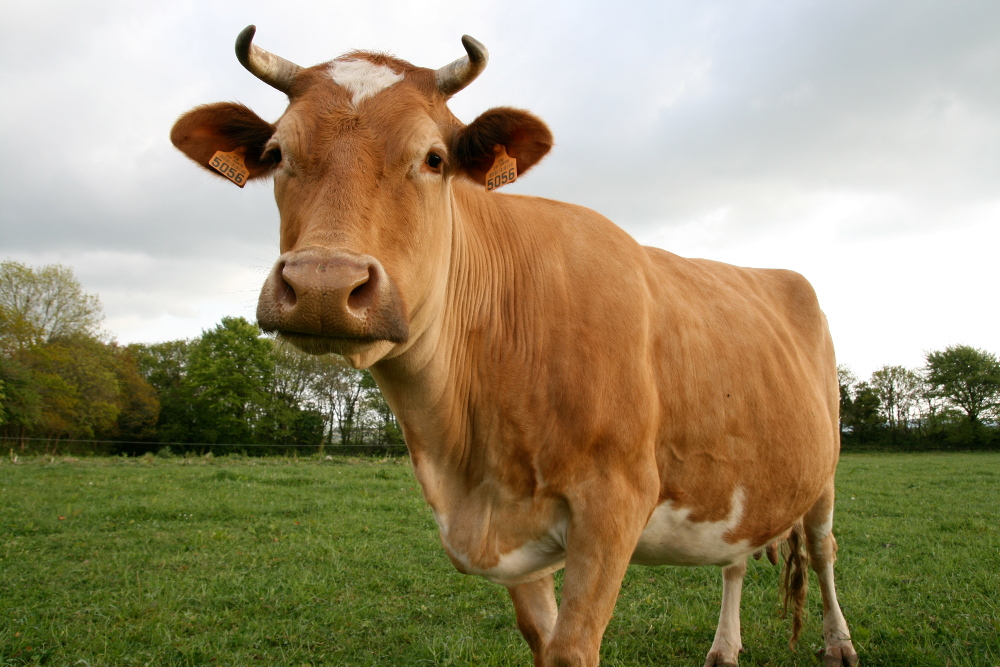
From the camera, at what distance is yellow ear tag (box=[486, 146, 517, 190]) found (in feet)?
9.66

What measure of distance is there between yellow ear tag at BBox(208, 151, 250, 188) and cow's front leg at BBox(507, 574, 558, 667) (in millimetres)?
2685

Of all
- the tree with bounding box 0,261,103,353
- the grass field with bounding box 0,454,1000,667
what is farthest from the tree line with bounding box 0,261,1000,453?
the grass field with bounding box 0,454,1000,667

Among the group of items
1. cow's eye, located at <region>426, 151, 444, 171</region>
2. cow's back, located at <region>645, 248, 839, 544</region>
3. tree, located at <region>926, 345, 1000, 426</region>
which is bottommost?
cow's back, located at <region>645, 248, 839, 544</region>

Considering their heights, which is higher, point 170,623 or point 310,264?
point 310,264

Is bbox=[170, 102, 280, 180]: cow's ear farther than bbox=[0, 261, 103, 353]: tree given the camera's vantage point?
No

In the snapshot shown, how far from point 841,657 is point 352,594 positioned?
4.20m

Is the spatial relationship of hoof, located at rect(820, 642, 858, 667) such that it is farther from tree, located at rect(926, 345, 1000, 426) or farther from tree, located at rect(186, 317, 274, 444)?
tree, located at rect(926, 345, 1000, 426)

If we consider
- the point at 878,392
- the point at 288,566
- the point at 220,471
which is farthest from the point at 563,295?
the point at 878,392

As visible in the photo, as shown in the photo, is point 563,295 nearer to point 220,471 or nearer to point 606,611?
point 606,611

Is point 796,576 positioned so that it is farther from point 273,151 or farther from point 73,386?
point 73,386

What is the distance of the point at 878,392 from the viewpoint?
205 ft

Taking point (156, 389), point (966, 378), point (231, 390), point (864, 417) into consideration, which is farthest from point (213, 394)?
point (966, 378)

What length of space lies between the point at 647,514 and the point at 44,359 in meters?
47.6

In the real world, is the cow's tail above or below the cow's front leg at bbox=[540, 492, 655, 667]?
below
